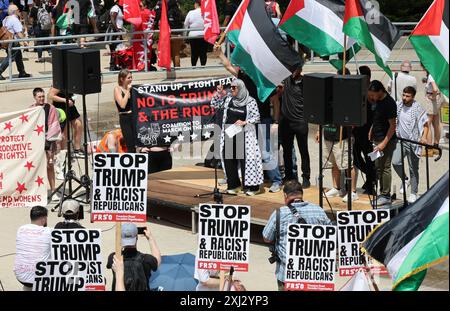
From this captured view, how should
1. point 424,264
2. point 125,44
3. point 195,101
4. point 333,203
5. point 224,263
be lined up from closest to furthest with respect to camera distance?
1. point 424,264
2. point 224,263
3. point 333,203
4. point 195,101
5. point 125,44

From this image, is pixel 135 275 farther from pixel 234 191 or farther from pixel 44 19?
pixel 44 19

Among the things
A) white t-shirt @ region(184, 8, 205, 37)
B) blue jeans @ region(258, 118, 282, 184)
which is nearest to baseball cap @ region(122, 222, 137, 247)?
blue jeans @ region(258, 118, 282, 184)

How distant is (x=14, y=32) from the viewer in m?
27.1

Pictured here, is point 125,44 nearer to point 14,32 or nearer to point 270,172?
point 14,32

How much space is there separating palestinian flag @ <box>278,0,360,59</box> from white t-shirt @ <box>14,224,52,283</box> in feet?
Result: 17.6

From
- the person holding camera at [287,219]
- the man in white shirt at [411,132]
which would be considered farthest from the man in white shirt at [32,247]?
the man in white shirt at [411,132]

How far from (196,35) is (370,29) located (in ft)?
36.0

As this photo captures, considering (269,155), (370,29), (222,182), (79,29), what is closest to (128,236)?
(370,29)

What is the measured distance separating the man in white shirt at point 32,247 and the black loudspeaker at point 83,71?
15.4 feet

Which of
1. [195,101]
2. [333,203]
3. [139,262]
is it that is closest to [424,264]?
[139,262]

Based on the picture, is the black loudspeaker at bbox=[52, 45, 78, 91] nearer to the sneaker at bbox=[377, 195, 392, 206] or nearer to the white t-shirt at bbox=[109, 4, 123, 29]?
the sneaker at bbox=[377, 195, 392, 206]

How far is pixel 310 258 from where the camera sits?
36.6ft

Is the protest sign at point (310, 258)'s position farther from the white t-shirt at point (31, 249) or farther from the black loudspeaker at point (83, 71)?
the black loudspeaker at point (83, 71)
